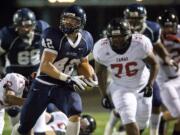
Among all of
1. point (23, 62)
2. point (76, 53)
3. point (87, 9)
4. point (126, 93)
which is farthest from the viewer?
point (87, 9)

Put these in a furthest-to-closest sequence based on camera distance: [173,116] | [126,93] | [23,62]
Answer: [23,62] < [173,116] < [126,93]

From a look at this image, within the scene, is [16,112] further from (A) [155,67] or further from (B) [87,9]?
(B) [87,9]

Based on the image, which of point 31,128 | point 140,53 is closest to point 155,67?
point 140,53

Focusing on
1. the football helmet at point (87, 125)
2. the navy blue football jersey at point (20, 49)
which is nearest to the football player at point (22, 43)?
the navy blue football jersey at point (20, 49)

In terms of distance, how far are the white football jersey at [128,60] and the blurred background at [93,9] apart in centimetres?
924

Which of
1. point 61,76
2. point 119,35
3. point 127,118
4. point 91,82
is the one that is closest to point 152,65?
point 119,35

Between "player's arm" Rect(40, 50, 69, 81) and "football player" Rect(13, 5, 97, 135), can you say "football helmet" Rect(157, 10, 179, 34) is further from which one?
"player's arm" Rect(40, 50, 69, 81)

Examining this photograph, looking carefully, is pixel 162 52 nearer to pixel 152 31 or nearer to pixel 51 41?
pixel 152 31

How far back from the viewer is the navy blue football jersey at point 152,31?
762cm

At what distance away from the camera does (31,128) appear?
636cm

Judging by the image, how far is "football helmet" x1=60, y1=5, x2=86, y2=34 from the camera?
20.6ft

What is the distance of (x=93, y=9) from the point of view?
54.5 ft

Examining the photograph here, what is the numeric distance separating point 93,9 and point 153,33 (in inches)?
355

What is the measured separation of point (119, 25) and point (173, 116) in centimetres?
162
